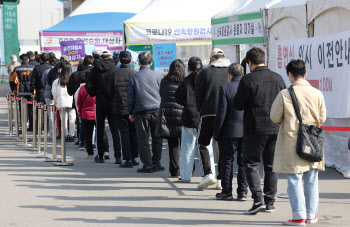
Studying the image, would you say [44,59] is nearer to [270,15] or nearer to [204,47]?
[270,15]

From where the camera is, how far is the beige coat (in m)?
6.96

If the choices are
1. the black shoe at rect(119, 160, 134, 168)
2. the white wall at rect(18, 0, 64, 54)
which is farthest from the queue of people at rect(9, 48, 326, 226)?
the white wall at rect(18, 0, 64, 54)

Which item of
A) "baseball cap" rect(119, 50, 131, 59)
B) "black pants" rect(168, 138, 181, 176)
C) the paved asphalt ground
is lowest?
the paved asphalt ground

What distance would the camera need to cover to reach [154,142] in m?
11.4

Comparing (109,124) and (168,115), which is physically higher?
(168,115)

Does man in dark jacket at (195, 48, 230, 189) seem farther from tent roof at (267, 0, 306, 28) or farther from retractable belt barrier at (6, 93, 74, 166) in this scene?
retractable belt barrier at (6, 93, 74, 166)

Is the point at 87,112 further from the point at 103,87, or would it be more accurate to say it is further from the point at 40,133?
the point at 40,133

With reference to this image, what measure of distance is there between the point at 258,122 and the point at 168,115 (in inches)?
126

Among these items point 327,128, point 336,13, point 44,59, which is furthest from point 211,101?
point 44,59

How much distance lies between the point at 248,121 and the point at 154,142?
391cm

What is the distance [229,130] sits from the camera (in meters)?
8.46

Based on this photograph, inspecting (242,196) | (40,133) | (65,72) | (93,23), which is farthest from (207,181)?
(93,23)

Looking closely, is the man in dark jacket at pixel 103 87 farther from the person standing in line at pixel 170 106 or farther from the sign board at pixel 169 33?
the sign board at pixel 169 33

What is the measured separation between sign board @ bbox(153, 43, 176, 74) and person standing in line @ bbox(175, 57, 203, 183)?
1022cm
